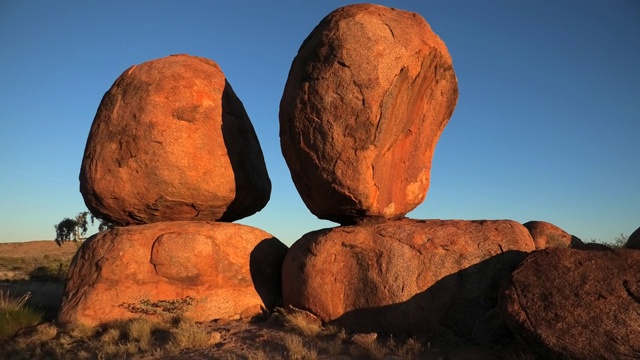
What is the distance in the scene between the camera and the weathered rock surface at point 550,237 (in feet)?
25.3

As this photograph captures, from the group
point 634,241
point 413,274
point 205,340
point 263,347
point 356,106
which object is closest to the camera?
point 263,347

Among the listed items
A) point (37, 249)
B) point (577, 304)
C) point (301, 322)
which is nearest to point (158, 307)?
point (301, 322)

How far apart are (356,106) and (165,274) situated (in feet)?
12.8

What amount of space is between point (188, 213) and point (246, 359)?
3.71m

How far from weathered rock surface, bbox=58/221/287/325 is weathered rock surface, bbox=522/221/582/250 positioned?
4.17 meters

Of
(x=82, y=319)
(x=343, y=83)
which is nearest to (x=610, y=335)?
(x=343, y=83)

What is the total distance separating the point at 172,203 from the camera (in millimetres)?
8930

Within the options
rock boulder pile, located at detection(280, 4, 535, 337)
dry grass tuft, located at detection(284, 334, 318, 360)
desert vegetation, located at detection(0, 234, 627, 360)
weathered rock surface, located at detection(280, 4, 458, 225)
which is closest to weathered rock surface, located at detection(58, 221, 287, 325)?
desert vegetation, located at detection(0, 234, 627, 360)

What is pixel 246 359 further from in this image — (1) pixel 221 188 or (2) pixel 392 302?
(1) pixel 221 188

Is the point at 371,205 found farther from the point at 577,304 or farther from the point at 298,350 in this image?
the point at 577,304

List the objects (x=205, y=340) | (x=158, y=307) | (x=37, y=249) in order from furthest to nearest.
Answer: (x=37, y=249), (x=158, y=307), (x=205, y=340)

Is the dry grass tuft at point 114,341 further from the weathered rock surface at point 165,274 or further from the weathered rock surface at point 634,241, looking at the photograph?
the weathered rock surface at point 634,241

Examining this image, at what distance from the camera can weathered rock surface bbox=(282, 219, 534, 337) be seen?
6977 millimetres

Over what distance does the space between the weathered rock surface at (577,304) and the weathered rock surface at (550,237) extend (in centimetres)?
158
